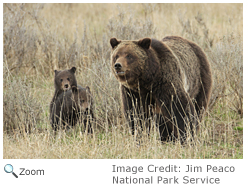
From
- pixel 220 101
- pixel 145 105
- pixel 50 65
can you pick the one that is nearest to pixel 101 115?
pixel 145 105

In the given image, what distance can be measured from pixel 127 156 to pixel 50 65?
16.0ft

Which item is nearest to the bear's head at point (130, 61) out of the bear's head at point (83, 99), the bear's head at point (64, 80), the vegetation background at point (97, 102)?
the vegetation background at point (97, 102)

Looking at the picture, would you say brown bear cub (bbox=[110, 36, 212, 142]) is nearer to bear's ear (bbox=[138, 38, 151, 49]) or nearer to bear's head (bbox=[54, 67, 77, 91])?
bear's ear (bbox=[138, 38, 151, 49])

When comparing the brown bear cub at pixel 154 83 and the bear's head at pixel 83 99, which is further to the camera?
the bear's head at pixel 83 99

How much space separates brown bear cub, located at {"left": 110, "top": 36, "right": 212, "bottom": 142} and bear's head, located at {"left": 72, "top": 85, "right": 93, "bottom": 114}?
3.35ft

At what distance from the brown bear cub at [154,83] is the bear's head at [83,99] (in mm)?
1022

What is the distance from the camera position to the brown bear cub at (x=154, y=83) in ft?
16.4

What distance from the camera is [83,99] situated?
6.36m

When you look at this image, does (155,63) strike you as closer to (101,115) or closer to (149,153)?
(149,153)

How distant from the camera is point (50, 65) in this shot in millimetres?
9062

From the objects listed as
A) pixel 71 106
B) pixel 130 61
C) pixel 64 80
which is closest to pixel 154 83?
pixel 130 61

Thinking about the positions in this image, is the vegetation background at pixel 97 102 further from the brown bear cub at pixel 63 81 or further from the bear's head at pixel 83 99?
the brown bear cub at pixel 63 81

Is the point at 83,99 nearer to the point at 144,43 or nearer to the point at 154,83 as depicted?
the point at 154,83
